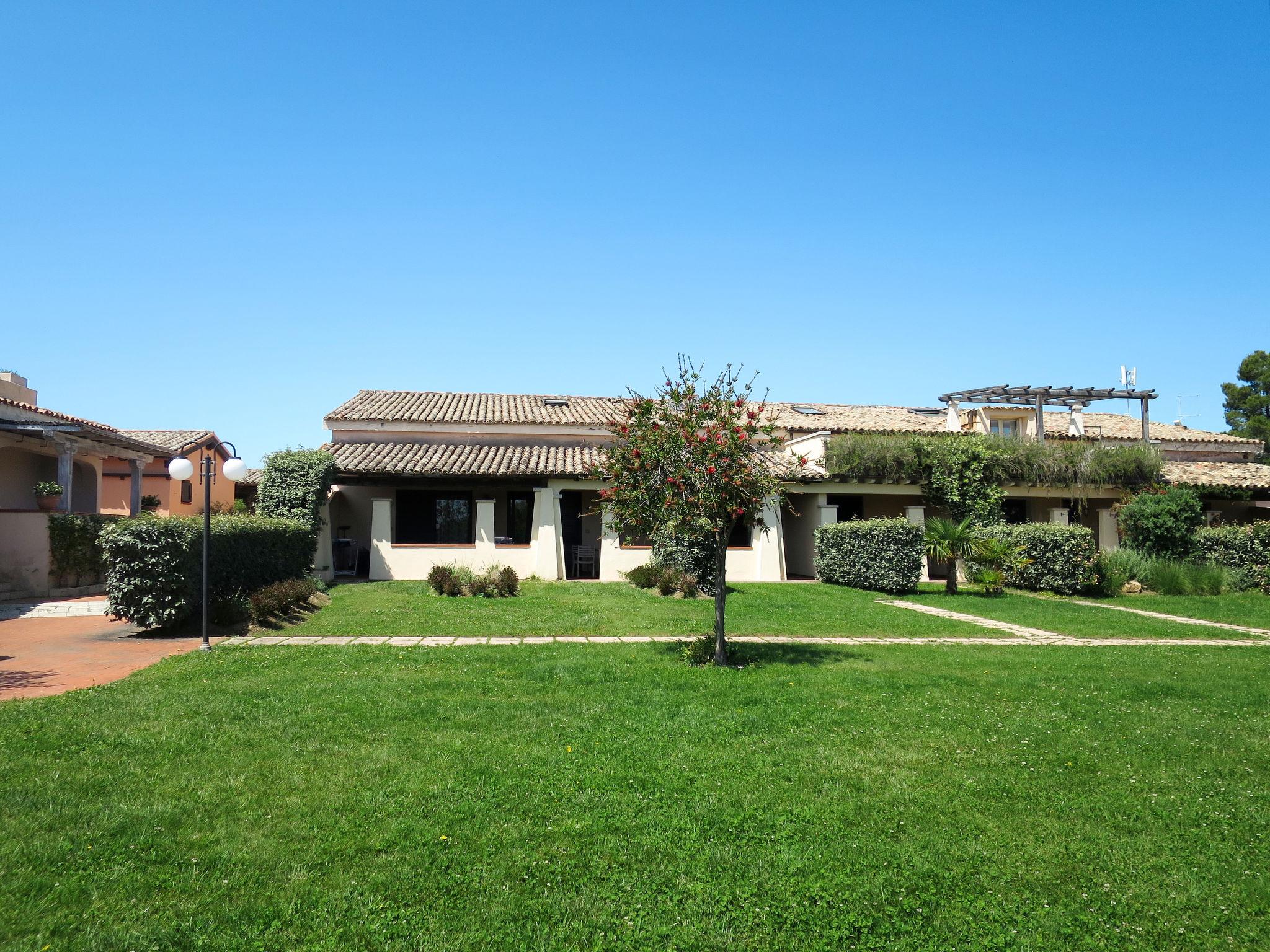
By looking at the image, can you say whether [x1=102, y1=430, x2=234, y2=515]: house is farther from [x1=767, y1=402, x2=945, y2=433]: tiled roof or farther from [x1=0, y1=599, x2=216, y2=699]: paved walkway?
[x1=767, y1=402, x2=945, y2=433]: tiled roof

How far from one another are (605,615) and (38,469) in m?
16.2

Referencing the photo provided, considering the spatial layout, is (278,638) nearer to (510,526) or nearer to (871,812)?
(871,812)

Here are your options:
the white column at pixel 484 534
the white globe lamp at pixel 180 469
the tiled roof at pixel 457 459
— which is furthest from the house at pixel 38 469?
the white column at pixel 484 534

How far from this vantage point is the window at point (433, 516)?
24297mm

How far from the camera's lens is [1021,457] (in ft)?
80.3

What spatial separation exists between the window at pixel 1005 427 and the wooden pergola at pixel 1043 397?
0.73 metres

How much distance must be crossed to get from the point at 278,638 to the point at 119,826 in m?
7.56

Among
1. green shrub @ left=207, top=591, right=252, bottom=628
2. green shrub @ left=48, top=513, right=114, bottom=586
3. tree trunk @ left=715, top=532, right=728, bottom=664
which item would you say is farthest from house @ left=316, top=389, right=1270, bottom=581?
tree trunk @ left=715, top=532, right=728, bottom=664

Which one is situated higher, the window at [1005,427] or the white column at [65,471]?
the window at [1005,427]

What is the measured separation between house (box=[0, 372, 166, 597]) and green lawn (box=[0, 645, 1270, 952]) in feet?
35.6

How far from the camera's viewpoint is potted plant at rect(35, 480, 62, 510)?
16719 mm

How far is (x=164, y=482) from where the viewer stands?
2830 centimetres

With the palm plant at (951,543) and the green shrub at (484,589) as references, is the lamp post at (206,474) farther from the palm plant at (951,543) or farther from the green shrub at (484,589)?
the palm plant at (951,543)

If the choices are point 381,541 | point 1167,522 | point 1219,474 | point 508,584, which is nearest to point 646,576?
point 508,584
